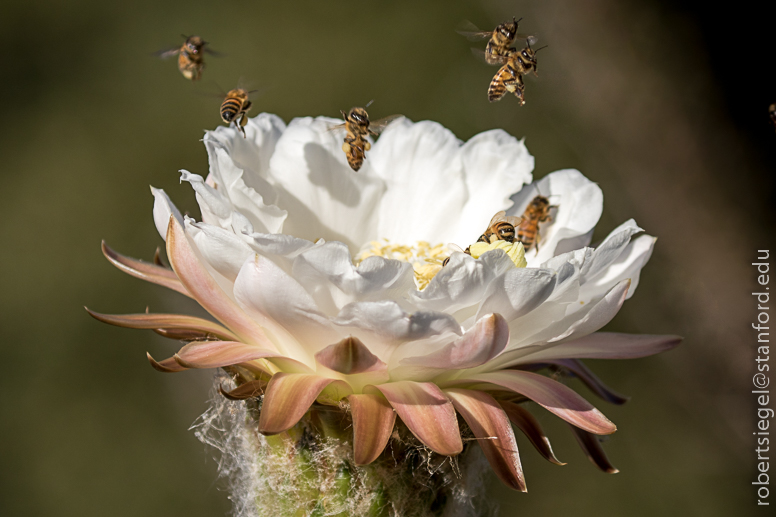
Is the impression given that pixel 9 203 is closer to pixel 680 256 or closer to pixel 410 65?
pixel 410 65

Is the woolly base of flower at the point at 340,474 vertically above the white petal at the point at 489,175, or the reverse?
the white petal at the point at 489,175

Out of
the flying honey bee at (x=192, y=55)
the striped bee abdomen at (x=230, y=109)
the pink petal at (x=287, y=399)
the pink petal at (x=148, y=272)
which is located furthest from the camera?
the flying honey bee at (x=192, y=55)

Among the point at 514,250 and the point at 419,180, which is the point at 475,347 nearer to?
the point at 514,250

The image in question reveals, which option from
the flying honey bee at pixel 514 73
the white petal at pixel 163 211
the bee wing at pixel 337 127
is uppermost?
the flying honey bee at pixel 514 73

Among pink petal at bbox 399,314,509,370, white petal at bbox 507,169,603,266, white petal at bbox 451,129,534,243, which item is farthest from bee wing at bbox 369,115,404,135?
pink petal at bbox 399,314,509,370

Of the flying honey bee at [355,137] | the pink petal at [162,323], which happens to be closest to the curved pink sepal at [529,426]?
the pink petal at [162,323]

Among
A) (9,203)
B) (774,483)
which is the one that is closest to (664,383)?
(774,483)

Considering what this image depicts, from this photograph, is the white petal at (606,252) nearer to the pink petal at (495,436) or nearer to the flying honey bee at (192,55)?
the pink petal at (495,436)

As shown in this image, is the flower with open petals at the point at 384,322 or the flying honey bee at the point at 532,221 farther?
the flying honey bee at the point at 532,221
